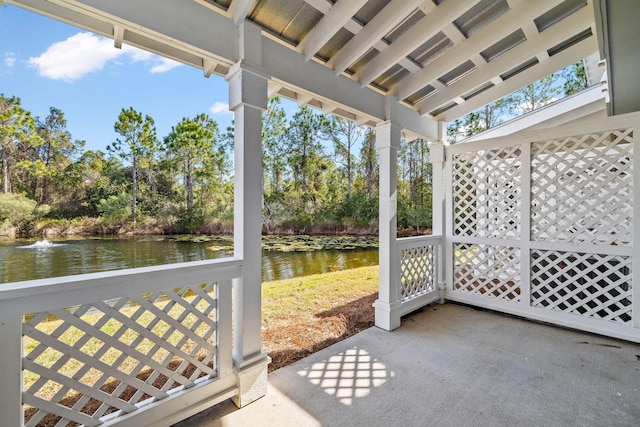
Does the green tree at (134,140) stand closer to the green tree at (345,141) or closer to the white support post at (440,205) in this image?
the green tree at (345,141)

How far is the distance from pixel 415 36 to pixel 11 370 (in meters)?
3.24

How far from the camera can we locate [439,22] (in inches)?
85.9

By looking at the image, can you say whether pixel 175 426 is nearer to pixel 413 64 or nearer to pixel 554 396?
pixel 554 396

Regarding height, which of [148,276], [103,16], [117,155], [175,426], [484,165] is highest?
[117,155]

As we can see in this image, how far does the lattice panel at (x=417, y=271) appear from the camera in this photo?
11.4 feet

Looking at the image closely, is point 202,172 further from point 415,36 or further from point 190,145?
point 415,36

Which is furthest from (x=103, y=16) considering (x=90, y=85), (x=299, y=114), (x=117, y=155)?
(x=299, y=114)

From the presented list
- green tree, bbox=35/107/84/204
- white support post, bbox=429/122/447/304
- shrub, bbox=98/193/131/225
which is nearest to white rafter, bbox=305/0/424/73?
white support post, bbox=429/122/447/304

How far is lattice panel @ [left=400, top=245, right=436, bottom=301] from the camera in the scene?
137 inches

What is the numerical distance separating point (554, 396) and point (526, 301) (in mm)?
1672

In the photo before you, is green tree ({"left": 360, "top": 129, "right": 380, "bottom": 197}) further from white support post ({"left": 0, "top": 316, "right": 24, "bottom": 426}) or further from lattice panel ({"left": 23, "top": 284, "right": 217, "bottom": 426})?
white support post ({"left": 0, "top": 316, "right": 24, "bottom": 426})

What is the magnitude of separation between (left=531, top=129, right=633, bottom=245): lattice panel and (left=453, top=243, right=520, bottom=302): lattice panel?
1.51 ft

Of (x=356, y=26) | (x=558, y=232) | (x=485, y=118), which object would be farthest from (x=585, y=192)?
(x=485, y=118)

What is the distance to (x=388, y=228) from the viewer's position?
3133mm
